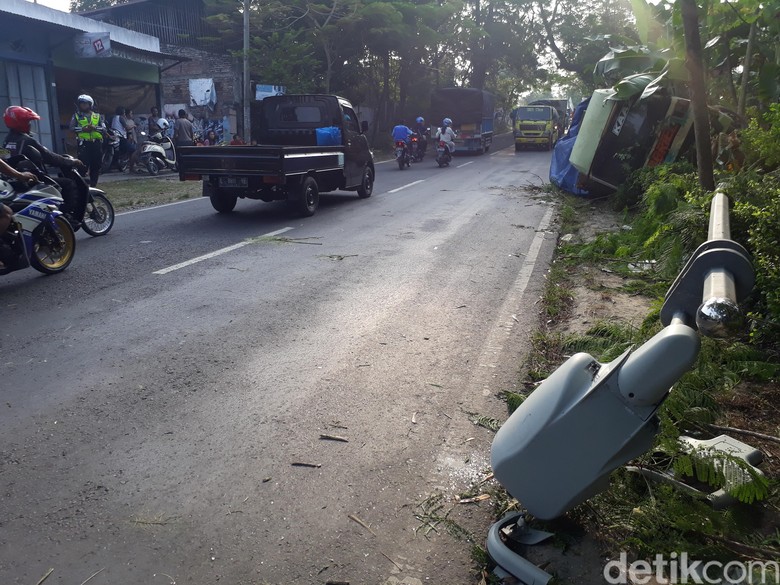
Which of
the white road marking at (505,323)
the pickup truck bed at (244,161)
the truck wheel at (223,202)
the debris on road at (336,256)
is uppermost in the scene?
the pickup truck bed at (244,161)

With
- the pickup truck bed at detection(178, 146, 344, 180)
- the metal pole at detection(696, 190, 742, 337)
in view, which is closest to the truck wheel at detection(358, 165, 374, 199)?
the pickup truck bed at detection(178, 146, 344, 180)

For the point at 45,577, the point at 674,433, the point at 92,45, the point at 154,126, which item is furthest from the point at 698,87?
the point at 92,45

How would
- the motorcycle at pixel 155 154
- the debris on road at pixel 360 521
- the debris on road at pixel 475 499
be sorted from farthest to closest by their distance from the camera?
the motorcycle at pixel 155 154 → the debris on road at pixel 475 499 → the debris on road at pixel 360 521

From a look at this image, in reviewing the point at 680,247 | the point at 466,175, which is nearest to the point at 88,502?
the point at 680,247

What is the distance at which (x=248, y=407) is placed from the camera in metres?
4.09

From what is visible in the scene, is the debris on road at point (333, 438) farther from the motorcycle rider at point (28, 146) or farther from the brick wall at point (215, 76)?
the brick wall at point (215, 76)

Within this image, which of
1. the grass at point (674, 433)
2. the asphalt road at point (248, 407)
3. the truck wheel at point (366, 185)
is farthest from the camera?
the truck wheel at point (366, 185)

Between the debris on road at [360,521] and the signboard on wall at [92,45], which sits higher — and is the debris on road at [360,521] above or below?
below

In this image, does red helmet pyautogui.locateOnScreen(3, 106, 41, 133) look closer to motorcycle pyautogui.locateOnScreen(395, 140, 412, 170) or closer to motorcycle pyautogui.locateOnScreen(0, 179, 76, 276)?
motorcycle pyautogui.locateOnScreen(0, 179, 76, 276)

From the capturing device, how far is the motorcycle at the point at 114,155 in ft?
61.7

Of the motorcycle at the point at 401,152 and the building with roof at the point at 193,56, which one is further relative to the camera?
the building with roof at the point at 193,56

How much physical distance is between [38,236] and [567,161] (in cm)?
1134

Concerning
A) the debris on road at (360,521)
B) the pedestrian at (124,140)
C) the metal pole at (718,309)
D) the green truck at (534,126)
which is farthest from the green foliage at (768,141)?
the green truck at (534,126)

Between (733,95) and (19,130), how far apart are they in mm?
9891
